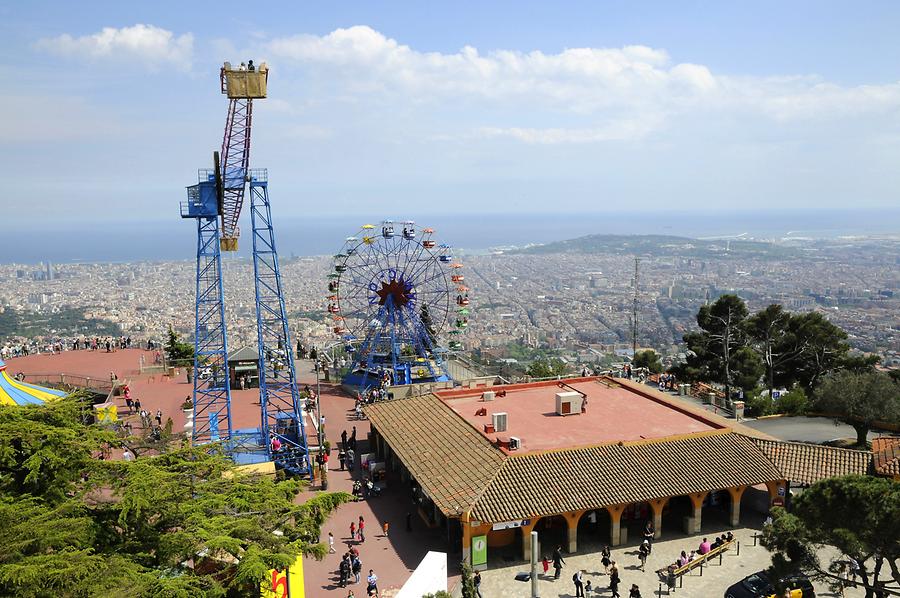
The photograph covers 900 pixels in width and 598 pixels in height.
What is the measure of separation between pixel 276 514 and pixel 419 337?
25.6 meters

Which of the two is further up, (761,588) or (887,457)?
(887,457)

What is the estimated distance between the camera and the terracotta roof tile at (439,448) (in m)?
19.9

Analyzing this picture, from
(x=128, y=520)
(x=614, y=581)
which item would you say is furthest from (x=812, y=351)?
(x=128, y=520)

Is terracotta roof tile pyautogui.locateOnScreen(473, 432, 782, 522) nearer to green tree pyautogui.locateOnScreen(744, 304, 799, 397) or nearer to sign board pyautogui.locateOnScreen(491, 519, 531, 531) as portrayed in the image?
sign board pyautogui.locateOnScreen(491, 519, 531, 531)

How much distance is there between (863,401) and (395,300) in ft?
73.2

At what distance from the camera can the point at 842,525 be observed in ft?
43.4

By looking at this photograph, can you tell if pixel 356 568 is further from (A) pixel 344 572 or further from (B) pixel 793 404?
(B) pixel 793 404

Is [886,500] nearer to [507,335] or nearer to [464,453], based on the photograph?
[464,453]

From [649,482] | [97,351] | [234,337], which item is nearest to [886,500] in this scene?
[649,482]

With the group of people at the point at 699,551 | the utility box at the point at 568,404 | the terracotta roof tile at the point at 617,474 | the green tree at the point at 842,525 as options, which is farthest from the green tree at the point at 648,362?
the green tree at the point at 842,525

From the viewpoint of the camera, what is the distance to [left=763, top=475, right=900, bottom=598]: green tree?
12797 mm

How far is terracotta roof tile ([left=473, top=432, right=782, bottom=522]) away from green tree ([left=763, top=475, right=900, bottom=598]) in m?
5.92

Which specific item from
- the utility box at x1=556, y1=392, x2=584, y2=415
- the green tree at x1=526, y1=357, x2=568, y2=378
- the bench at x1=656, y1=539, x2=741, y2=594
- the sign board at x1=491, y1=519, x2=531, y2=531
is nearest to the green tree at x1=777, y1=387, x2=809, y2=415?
the green tree at x1=526, y1=357, x2=568, y2=378

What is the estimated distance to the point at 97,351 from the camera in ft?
154
